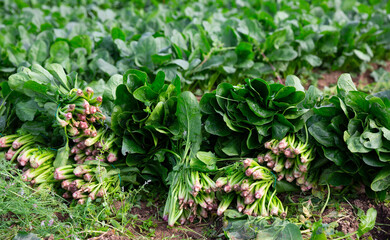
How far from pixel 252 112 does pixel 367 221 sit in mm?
1047

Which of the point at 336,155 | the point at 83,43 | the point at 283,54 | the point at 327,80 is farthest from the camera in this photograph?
the point at 327,80

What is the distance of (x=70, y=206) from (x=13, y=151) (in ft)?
2.44

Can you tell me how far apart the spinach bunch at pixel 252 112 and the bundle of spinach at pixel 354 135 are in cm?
19

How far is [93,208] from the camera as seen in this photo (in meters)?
2.55

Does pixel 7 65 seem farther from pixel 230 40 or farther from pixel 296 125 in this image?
pixel 296 125

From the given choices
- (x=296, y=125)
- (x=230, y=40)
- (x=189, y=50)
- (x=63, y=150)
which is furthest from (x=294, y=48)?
(x=63, y=150)

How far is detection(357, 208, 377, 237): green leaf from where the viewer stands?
230cm

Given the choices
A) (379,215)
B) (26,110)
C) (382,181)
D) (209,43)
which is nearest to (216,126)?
(382,181)

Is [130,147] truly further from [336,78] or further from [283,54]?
[336,78]

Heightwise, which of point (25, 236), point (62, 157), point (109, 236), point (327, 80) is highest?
point (62, 157)

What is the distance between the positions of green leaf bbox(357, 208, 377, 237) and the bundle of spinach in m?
0.16

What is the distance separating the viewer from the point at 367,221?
7.74 feet

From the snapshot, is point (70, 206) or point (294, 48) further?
point (294, 48)

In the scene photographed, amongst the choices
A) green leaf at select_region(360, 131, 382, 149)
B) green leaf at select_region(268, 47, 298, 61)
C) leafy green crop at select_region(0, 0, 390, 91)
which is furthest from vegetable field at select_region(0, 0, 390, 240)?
green leaf at select_region(268, 47, 298, 61)
